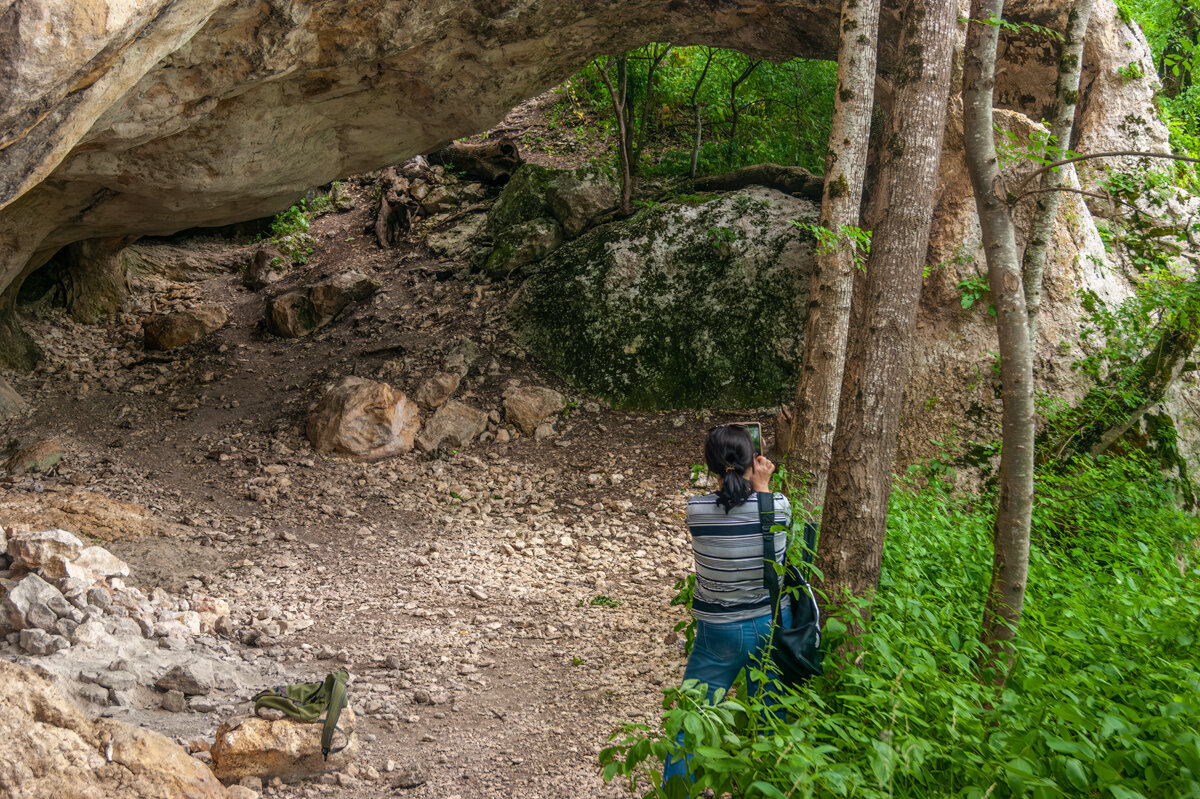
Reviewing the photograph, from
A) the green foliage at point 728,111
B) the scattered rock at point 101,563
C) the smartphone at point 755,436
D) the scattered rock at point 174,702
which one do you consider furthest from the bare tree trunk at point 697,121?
the scattered rock at point 174,702

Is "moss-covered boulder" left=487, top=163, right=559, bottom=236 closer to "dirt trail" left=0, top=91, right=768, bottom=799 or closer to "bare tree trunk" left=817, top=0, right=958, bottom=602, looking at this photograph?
"dirt trail" left=0, top=91, right=768, bottom=799

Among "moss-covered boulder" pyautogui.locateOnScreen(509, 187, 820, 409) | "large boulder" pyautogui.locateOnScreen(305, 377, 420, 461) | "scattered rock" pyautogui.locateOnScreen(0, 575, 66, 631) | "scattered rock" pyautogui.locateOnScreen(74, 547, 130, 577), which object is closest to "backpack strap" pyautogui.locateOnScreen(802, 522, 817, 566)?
"scattered rock" pyautogui.locateOnScreen(0, 575, 66, 631)

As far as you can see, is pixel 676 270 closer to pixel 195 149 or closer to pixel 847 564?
pixel 195 149

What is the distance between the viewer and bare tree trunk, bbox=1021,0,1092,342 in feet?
17.4

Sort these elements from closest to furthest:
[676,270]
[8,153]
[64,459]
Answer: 1. [8,153]
2. [64,459]
3. [676,270]

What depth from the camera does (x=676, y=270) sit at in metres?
8.74

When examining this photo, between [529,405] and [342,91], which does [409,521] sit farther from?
[342,91]

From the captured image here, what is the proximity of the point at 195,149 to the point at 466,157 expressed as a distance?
5.26 meters

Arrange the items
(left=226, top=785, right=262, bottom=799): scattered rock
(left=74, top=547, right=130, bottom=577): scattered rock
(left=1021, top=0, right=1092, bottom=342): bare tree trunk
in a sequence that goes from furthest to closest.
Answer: (left=1021, top=0, right=1092, bottom=342): bare tree trunk, (left=74, top=547, right=130, bottom=577): scattered rock, (left=226, top=785, right=262, bottom=799): scattered rock

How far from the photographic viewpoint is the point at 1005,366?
3213 millimetres

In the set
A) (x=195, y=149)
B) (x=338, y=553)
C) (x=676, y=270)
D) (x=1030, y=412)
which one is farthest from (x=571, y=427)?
(x=1030, y=412)

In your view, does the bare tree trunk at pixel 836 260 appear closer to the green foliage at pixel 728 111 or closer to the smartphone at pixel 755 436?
the smartphone at pixel 755 436

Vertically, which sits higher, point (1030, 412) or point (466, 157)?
point (466, 157)

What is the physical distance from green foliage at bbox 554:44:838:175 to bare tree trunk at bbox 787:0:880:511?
15.9ft
